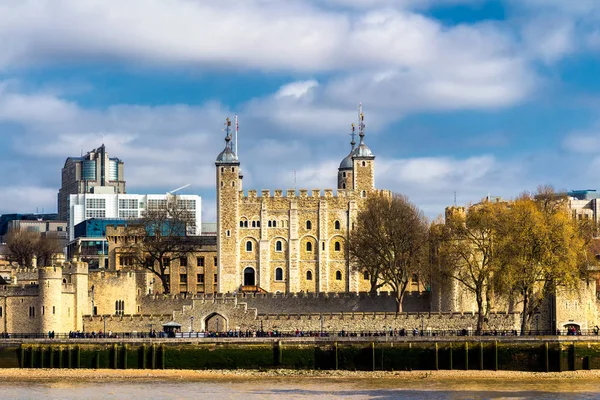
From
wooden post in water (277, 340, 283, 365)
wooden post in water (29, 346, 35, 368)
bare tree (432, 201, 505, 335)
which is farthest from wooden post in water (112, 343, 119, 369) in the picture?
bare tree (432, 201, 505, 335)

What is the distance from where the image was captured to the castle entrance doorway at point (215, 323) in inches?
3851

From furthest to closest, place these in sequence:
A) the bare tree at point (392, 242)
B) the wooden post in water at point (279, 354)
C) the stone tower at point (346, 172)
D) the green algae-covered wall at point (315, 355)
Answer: the stone tower at point (346, 172)
the bare tree at point (392, 242)
the wooden post in water at point (279, 354)
the green algae-covered wall at point (315, 355)

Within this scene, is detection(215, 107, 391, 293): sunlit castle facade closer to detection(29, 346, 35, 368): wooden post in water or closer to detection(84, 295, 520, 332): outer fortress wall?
detection(84, 295, 520, 332): outer fortress wall

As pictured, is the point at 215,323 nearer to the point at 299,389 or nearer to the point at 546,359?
the point at 299,389

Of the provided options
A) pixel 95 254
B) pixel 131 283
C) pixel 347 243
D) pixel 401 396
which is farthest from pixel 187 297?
pixel 95 254

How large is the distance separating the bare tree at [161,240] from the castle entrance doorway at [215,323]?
19990 mm

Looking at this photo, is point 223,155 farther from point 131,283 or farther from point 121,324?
point 121,324

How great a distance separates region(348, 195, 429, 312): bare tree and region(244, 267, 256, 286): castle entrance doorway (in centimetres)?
1267

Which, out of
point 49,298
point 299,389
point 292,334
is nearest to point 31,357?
point 49,298

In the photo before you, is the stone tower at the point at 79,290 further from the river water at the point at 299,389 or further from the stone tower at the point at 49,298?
the river water at the point at 299,389

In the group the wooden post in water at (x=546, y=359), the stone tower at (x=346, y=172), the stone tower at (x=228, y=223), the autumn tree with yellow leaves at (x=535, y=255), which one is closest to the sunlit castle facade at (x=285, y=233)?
the stone tower at (x=228, y=223)

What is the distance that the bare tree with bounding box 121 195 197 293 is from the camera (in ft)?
398

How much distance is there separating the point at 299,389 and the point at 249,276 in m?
46.7

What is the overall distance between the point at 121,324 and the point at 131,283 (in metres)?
7.92
